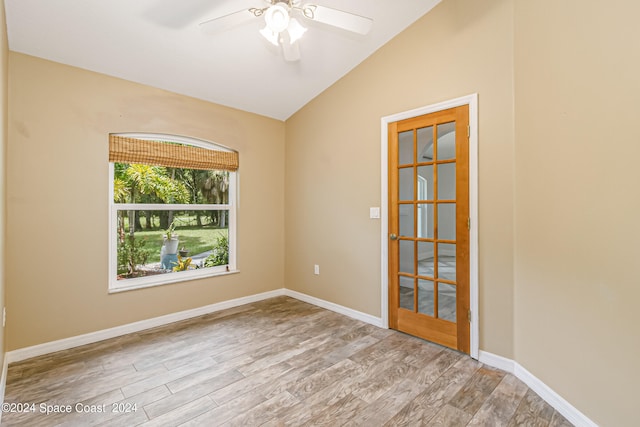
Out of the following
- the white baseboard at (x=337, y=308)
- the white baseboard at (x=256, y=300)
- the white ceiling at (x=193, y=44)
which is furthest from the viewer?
the white baseboard at (x=337, y=308)

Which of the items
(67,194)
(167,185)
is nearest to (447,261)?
(167,185)

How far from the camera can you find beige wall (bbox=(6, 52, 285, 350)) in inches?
92.3

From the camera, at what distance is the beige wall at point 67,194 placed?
7.69 ft

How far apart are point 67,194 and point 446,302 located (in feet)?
11.4

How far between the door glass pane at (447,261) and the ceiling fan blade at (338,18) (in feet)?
5.99

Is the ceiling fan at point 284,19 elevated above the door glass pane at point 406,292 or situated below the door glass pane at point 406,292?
above

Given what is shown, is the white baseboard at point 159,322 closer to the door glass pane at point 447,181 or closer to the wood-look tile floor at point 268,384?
the wood-look tile floor at point 268,384

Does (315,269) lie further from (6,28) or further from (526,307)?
(6,28)

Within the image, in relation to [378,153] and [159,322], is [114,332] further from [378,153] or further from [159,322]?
[378,153]

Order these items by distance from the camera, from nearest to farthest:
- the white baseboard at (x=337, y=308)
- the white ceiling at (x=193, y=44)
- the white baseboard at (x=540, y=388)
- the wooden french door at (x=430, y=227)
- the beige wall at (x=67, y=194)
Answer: the white baseboard at (x=540, y=388), the white ceiling at (x=193, y=44), the beige wall at (x=67, y=194), the wooden french door at (x=430, y=227), the white baseboard at (x=337, y=308)

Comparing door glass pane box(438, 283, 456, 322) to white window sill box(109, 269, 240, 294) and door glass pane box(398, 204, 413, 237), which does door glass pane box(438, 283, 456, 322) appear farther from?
white window sill box(109, 269, 240, 294)

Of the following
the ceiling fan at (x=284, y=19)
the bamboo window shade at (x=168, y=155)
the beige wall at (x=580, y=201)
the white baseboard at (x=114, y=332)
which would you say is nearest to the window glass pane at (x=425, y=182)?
the beige wall at (x=580, y=201)

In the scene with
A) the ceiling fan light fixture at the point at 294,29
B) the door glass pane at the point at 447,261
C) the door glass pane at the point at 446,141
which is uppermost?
the ceiling fan light fixture at the point at 294,29

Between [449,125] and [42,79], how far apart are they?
3452 mm
